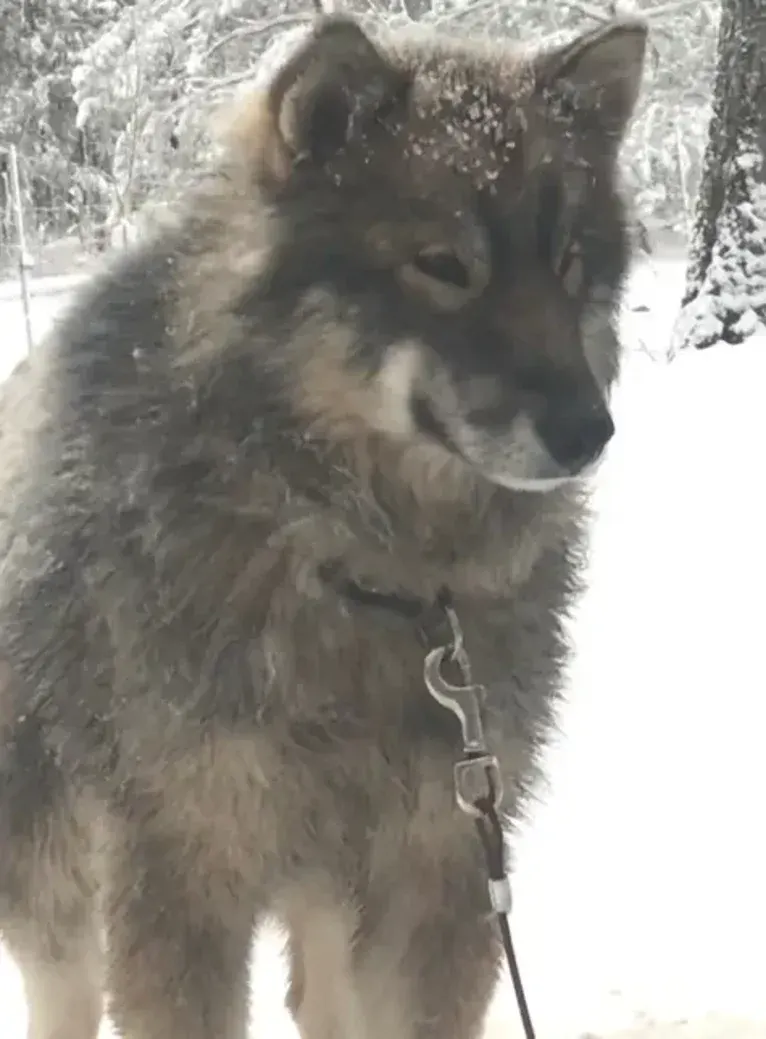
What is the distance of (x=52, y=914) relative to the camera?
1.93m

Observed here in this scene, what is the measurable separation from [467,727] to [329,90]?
2.46 feet

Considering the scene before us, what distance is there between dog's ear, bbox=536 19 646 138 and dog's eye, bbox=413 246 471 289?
11.9 inches

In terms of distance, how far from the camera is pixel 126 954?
1.64 metres

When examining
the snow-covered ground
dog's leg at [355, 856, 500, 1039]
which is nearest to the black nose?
the snow-covered ground

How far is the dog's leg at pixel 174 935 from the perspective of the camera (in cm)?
158

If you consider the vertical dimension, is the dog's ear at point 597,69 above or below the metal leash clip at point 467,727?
above

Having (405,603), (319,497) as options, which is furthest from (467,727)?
(319,497)

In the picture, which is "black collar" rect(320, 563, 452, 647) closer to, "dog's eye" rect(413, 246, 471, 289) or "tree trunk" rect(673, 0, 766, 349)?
"dog's eye" rect(413, 246, 471, 289)

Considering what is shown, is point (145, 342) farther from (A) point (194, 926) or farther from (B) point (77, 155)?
(B) point (77, 155)

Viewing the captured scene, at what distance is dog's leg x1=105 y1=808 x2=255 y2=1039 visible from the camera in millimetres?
1575

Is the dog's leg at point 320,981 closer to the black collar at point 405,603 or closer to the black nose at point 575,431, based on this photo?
the black collar at point 405,603

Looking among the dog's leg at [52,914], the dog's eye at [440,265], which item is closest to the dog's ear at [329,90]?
the dog's eye at [440,265]

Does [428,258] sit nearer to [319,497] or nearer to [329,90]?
[329,90]

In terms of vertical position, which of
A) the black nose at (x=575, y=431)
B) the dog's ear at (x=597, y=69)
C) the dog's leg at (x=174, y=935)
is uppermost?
the dog's ear at (x=597, y=69)
